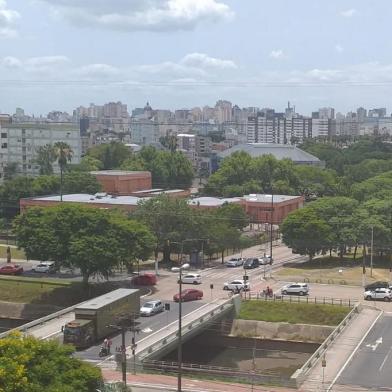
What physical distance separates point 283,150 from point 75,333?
97619 millimetres

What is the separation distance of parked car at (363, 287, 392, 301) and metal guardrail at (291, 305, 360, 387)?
303cm

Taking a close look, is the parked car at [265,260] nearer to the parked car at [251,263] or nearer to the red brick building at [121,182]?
the parked car at [251,263]

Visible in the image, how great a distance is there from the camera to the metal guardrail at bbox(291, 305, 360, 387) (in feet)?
94.4

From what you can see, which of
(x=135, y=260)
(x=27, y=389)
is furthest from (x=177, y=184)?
(x=27, y=389)

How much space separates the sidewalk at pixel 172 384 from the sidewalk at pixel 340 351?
1204 millimetres

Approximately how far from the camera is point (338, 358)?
3197 centimetres

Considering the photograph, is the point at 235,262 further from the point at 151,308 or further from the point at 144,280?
the point at 151,308

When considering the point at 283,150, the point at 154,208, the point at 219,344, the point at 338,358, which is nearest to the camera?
the point at 338,358

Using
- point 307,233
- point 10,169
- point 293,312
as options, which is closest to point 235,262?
point 307,233

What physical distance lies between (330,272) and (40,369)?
35.1 metres

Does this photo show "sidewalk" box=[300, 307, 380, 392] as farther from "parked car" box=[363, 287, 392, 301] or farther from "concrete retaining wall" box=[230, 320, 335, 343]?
"parked car" box=[363, 287, 392, 301]

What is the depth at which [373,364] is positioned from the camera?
31.4m

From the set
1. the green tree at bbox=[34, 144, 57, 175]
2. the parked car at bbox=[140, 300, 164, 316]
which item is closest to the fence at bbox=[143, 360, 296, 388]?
the parked car at bbox=[140, 300, 164, 316]

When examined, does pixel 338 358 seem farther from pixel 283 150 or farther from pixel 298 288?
pixel 283 150
